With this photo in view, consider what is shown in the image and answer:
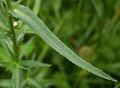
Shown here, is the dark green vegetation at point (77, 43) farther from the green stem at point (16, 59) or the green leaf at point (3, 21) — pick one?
the green leaf at point (3, 21)

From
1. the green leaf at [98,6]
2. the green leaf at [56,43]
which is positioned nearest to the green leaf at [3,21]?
the green leaf at [56,43]

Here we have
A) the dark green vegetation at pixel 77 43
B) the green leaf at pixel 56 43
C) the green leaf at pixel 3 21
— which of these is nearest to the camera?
the green leaf at pixel 56 43

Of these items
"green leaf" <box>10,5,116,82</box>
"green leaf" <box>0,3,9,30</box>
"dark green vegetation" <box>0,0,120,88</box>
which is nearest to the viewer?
"green leaf" <box>10,5,116,82</box>

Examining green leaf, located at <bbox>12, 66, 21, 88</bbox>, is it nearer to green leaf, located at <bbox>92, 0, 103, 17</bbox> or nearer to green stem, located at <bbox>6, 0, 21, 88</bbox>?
green stem, located at <bbox>6, 0, 21, 88</bbox>

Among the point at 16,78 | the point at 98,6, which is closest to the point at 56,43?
the point at 16,78

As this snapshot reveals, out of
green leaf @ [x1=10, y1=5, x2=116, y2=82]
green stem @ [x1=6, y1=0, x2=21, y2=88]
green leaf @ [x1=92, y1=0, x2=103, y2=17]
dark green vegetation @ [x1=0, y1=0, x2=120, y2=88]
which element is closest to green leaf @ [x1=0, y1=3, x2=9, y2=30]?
green stem @ [x1=6, y1=0, x2=21, y2=88]

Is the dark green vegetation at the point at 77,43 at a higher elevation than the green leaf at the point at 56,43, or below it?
higher

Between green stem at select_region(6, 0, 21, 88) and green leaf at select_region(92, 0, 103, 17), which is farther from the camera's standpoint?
green leaf at select_region(92, 0, 103, 17)

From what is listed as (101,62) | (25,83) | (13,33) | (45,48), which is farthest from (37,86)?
(101,62)

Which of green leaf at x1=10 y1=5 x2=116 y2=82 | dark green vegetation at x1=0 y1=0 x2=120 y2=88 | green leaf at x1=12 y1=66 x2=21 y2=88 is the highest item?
dark green vegetation at x1=0 y1=0 x2=120 y2=88

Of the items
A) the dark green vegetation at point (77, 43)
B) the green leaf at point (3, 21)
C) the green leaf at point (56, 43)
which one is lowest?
the green leaf at point (56, 43)

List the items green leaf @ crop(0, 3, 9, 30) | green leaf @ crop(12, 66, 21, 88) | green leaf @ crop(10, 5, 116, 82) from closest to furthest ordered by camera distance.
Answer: green leaf @ crop(10, 5, 116, 82) < green leaf @ crop(0, 3, 9, 30) < green leaf @ crop(12, 66, 21, 88)
